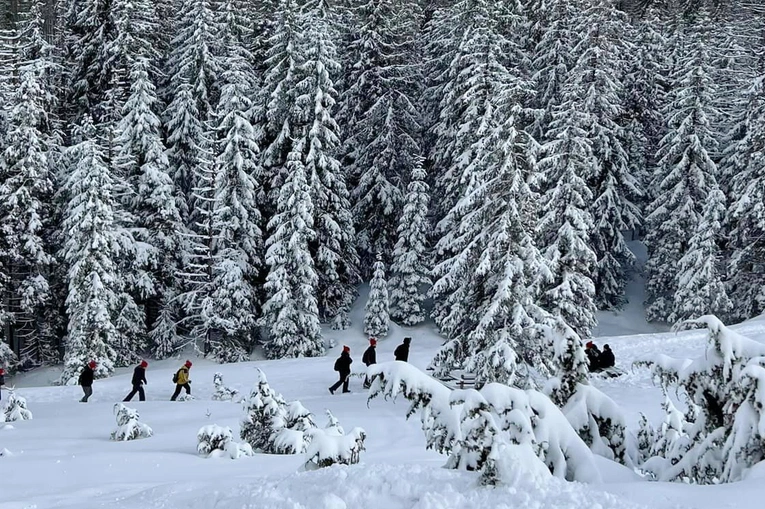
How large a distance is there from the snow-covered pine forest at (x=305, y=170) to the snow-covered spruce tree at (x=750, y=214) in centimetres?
11

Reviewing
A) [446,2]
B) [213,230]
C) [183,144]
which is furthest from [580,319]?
[446,2]

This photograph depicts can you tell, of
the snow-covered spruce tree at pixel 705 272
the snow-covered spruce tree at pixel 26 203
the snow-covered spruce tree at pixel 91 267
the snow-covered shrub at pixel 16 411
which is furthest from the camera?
the snow-covered spruce tree at pixel 705 272

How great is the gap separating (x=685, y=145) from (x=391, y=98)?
1551cm

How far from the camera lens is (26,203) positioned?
3181 cm

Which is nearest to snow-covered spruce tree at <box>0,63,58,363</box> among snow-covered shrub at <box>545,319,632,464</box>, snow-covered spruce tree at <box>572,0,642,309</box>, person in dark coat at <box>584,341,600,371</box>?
snow-covered spruce tree at <box>572,0,642,309</box>

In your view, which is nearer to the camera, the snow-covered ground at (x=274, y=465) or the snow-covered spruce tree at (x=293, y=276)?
the snow-covered ground at (x=274, y=465)

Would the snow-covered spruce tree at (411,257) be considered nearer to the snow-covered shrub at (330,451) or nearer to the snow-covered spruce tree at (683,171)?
the snow-covered spruce tree at (683,171)

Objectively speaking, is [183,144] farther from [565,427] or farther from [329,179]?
[565,427]

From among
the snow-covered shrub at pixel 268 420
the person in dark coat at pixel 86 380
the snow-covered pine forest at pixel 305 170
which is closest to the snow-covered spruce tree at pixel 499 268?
the snow-covered shrub at pixel 268 420

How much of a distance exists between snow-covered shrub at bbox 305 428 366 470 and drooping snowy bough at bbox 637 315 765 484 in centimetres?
351

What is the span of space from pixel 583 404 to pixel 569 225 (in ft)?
63.6

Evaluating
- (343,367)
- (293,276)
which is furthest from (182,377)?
(293,276)

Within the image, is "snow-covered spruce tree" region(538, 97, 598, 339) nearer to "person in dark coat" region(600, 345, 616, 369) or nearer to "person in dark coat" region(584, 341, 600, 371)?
"person in dark coat" region(584, 341, 600, 371)

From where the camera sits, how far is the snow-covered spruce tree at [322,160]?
107ft
